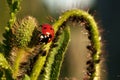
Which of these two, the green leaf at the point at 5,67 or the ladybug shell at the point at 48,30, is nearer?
the green leaf at the point at 5,67

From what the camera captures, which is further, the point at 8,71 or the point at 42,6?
the point at 42,6

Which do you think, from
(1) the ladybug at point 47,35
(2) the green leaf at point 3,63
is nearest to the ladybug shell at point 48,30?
(1) the ladybug at point 47,35

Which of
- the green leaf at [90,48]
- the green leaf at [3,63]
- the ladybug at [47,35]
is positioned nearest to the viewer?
the green leaf at [3,63]

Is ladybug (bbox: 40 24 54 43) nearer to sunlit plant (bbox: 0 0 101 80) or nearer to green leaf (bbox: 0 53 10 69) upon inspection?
sunlit plant (bbox: 0 0 101 80)

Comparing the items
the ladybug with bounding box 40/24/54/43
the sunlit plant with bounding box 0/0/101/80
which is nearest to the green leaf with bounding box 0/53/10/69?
the sunlit plant with bounding box 0/0/101/80

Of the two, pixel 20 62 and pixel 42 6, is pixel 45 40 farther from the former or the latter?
pixel 42 6

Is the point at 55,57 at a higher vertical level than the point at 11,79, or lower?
higher

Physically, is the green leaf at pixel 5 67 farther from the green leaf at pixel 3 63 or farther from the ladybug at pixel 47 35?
the ladybug at pixel 47 35

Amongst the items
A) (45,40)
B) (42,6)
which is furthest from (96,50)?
(42,6)

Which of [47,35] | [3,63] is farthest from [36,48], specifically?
[3,63]

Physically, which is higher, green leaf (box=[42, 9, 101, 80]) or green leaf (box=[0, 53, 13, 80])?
green leaf (box=[42, 9, 101, 80])

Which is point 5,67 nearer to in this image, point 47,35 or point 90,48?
point 47,35
